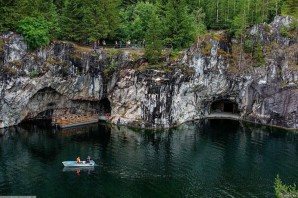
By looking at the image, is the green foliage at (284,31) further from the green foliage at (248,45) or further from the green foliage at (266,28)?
the green foliage at (248,45)

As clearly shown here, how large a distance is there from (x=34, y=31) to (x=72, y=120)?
2068 centimetres

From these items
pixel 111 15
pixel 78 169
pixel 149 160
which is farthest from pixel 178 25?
pixel 78 169

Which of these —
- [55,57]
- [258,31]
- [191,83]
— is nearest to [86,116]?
[55,57]

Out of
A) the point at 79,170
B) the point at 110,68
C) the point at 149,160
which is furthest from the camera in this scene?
the point at 110,68

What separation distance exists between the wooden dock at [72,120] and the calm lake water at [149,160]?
221cm

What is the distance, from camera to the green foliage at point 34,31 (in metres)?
80.1

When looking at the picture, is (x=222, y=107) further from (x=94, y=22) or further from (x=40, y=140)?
(x=40, y=140)

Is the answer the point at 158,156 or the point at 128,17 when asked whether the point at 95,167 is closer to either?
the point at 158,156

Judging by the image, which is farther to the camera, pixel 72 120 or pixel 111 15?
pixel 111 15

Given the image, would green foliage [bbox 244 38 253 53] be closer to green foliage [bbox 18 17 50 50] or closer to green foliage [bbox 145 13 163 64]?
green foliage [bbox 145 13 163 64]

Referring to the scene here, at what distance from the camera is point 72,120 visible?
88.4 metres

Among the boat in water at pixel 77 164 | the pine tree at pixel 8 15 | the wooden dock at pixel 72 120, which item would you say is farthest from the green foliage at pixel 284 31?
the pine tree at pixel 8 15

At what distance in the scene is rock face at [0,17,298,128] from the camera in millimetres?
81875

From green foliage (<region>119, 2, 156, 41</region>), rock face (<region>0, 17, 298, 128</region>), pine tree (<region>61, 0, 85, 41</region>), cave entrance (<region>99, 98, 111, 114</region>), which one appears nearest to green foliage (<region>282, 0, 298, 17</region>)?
rock face (<region>0, 17, 298, 128</region>)
